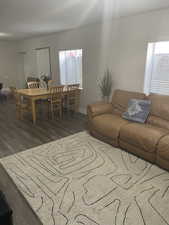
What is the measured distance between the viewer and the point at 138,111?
317cm

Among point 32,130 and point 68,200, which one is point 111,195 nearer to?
point 68,200

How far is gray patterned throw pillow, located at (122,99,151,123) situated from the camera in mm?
3107

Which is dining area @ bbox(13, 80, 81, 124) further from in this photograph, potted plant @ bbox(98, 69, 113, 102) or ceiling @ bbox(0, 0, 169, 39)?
ceiling @ bbox(0, 0, 169, 39)

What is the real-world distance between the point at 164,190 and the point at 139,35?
286cm

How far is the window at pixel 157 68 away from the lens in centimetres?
327

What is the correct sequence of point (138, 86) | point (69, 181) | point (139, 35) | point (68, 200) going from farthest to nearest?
point (138, 86) → point (139, 35) → point (69, 181) → point (68, 200)

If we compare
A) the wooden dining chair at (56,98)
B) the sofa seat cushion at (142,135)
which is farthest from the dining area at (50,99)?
the sofa seat cushion at (142,135)

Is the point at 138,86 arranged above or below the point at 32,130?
above

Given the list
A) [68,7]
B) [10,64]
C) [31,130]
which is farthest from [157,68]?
[10,64]

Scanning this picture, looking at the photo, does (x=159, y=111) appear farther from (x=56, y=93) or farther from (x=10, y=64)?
(x=10, y=64)

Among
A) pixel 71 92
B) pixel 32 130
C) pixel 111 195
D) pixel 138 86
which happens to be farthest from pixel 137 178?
pixel 71 92

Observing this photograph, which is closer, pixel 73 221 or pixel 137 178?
pixel 73 221

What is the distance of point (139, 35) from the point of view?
Result: 135 inches

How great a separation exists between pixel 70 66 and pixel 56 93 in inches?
54.0
